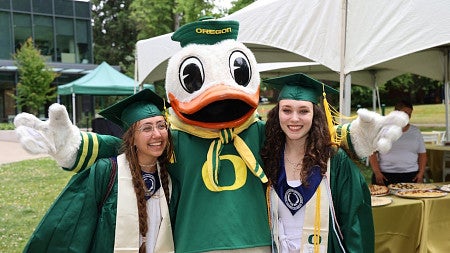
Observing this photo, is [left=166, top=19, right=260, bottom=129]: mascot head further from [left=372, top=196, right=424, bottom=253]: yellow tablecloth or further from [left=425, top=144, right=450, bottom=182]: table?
[left=425, top=144, right=450, bottom=182]: table

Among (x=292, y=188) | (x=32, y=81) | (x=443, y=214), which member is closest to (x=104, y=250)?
(x=292, y=188)

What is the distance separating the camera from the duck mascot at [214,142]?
90.5 inches

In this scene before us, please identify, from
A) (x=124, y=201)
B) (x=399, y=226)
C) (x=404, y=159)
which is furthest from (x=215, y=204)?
(x=404, y=159)

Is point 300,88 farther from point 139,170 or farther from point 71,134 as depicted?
point 71,134

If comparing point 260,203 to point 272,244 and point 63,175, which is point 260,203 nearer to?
point 272,244

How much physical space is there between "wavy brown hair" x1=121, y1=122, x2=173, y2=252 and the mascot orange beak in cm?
16

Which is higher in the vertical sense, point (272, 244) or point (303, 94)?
point (303, 94)

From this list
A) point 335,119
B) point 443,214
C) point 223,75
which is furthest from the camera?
point 443,214

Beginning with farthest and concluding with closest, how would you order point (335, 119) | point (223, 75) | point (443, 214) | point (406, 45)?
point (443, 214) < point (406, 45) < point (335, 119) < point (223, 75)

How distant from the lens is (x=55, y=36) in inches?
909

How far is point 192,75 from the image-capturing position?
2.49 m

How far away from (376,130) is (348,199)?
0.40m

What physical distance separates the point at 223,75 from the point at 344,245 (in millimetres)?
1101

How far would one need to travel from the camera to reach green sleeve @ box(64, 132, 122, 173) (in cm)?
235
